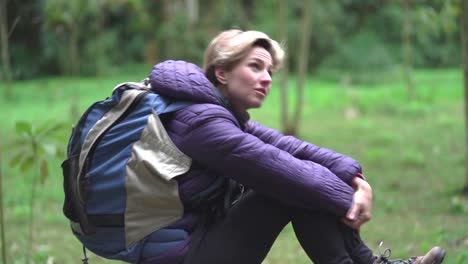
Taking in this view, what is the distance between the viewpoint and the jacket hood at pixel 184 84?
2.60m

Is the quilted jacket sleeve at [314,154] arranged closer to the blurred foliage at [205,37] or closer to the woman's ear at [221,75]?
the woman's ear at [221,75]


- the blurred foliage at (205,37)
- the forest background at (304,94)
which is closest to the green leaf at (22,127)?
the forest background at (304,94)

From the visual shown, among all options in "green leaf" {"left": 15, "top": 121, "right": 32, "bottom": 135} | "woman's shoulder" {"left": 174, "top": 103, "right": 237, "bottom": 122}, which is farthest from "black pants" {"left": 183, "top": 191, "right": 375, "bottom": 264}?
"green leaf" {"left": 15, "top": 121, "right": 32, "bottom": 135}

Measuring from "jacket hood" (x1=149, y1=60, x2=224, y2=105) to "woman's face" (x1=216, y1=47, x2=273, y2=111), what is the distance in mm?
146

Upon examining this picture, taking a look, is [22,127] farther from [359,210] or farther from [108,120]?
[359,210]

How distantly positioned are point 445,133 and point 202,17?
10449 mm

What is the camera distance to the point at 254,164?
8.29 ft

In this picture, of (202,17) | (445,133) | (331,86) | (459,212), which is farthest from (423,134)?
(202,17)

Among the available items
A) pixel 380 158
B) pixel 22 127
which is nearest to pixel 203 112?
pixel 22 127

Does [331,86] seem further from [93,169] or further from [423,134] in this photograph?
[93,169]

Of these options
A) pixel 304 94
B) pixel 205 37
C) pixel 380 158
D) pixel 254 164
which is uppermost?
pixel 254 164

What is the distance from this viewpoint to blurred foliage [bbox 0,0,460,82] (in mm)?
17031

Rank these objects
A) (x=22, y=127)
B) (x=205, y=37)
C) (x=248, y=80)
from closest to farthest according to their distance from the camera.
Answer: (x=248, y=80)
(x=22, y=127)
(x=205, y=37)

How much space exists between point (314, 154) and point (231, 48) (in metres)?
0.55
